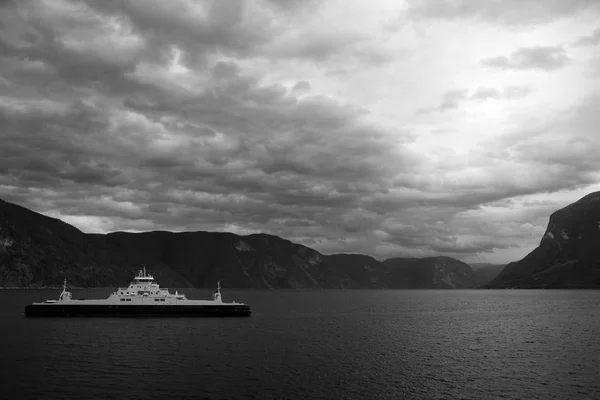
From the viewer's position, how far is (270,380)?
57.2 meters

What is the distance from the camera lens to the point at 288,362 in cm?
6906

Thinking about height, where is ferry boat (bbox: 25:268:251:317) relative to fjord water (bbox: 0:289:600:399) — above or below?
above

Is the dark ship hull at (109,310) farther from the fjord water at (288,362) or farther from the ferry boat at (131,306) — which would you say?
the fjord water at (288,362)

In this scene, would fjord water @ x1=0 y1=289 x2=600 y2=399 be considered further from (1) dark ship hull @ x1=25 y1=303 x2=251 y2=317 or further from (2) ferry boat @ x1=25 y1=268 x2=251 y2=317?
(2) ferry boat @ x1=25 y1=268 x2=251 y2=317

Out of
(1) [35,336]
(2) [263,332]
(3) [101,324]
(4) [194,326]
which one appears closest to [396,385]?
(2) [263,332]

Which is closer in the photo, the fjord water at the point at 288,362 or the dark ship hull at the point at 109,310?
the fjord water at the point at 288,362

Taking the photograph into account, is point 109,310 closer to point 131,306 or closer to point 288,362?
point 131,306

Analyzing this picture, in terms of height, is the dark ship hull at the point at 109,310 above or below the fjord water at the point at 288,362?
above

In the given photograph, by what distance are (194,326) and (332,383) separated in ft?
203

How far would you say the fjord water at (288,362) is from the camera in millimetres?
52188

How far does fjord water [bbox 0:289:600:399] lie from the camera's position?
52188 mm

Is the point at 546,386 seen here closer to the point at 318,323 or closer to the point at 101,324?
the point at 318,323

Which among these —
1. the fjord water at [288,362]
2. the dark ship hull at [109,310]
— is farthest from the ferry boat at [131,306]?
the fjord water at [288,362]

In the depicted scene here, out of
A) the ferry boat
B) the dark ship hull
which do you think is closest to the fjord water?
the dark ship hull
